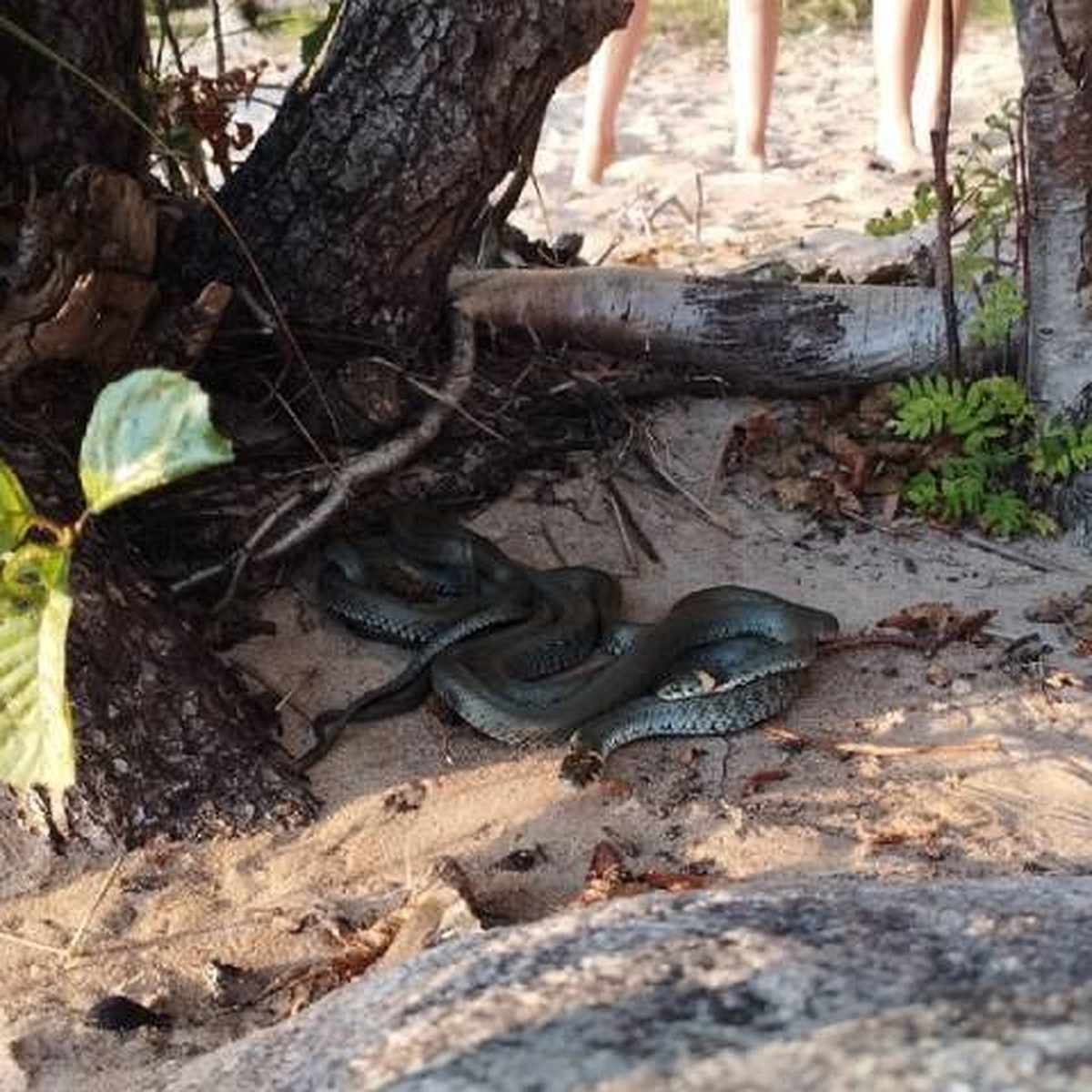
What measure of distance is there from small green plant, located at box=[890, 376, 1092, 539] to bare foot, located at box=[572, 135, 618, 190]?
3899 mm

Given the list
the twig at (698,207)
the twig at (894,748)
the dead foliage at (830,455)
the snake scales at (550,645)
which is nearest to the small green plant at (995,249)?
the dead foliage at (830,455)

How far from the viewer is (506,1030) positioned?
2082 millimetres

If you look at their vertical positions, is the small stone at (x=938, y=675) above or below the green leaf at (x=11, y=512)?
below

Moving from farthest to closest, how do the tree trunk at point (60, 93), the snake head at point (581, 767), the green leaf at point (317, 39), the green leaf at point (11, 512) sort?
the green leaf at point (317, 39), the tree trunk at point (60, 93), the snake head at point (581, 767), the green leaf at point (11, 512)

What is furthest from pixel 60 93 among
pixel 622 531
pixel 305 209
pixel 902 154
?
pixel 902 154

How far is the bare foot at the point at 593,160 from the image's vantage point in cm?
831

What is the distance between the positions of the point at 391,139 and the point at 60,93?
0.79 meters

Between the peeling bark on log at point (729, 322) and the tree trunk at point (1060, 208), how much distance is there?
0.47m

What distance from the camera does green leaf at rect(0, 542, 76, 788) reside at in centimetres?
226

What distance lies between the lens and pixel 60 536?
2.13m

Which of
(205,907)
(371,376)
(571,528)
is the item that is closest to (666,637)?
(571,528)

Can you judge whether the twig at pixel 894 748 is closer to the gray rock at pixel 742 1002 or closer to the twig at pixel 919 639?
the twig at pixel 919 639

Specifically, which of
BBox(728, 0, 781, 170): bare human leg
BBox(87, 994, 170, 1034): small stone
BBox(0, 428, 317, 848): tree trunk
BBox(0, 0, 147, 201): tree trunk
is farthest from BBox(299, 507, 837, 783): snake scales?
BBox(728, 0, 781, 170): bare human leg

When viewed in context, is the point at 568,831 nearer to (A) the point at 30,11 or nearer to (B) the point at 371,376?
(B) the point at 371,376
